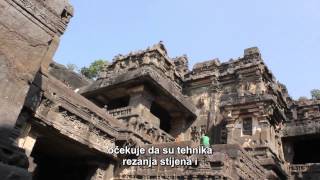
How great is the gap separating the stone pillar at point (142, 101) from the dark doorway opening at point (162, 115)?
7.28 ft

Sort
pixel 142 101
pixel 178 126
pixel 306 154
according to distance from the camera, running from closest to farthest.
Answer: pixel 142 101 < pixel 178 126 < pixel 306 154

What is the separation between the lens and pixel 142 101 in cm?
1515

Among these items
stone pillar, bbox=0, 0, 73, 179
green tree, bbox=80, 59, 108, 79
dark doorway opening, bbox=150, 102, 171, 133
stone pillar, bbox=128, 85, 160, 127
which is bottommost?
stone pillar, bbox=0, 0, 73, 179

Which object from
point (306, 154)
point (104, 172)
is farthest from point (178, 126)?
point (306, 154)

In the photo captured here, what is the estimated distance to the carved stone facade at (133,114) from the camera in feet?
11.6

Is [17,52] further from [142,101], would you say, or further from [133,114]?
[142,101]

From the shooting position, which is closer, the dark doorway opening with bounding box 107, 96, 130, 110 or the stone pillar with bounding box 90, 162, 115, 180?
the stone pillar with bounding box 90, 162, 115, 180

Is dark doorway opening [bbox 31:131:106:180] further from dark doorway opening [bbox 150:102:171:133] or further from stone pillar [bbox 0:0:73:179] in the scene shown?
dark doorway opening [bbox 150:102:171:133]

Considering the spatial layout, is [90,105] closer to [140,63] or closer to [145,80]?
[145,80]

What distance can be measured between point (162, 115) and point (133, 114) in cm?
502

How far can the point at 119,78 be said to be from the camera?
53.5ft

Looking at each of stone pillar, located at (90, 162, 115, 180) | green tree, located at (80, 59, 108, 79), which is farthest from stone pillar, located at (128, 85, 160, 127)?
green tree, located at (80, 59, 108, 79)

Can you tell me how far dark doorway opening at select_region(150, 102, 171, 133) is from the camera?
59.8ft

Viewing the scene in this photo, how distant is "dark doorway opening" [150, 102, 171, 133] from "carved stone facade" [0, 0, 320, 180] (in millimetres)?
76
